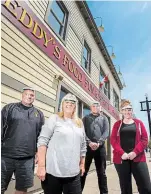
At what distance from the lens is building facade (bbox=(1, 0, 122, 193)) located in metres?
3.98

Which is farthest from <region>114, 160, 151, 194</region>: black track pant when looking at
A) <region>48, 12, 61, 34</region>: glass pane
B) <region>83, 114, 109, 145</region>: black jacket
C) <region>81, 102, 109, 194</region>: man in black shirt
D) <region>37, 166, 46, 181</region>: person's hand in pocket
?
<region>48, 12, 61, 34</region>: glass pane

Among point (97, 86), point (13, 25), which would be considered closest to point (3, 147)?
point (13, 25)

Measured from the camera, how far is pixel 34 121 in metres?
2.82

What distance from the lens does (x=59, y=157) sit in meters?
1.94

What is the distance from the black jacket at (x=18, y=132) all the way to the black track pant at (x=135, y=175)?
1460 millimetres

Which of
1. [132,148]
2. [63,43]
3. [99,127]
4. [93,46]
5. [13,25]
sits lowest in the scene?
[132,148]

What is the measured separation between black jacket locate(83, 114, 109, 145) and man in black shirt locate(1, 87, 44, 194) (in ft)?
4.45

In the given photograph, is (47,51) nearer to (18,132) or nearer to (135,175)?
(18,132)

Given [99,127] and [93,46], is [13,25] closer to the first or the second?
[99,127]

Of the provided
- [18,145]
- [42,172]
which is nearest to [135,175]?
[42,172]

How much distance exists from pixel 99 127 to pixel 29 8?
12.2 feet

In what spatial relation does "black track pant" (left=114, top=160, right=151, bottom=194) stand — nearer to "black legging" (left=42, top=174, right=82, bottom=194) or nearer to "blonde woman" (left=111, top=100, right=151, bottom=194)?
"blonde woman" (left=111, top=100, right=151, bottom=194)

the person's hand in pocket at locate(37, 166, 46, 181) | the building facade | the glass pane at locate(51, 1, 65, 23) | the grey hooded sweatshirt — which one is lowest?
the person's hand in pocket at locate(37, 166, 46, 181)

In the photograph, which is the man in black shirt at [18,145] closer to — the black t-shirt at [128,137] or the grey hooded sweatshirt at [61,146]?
the grey hooded sweatshirt at [61,146]
